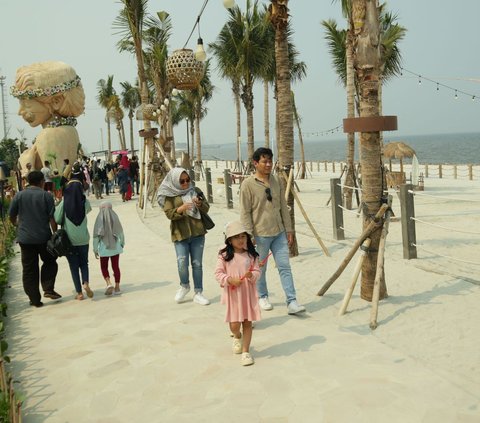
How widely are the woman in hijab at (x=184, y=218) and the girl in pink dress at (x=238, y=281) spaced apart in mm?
1541

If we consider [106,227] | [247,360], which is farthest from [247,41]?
[247,360]

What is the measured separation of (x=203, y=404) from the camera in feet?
12.0

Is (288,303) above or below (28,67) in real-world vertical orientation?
below

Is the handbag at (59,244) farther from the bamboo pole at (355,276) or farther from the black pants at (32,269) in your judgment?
the bamboo pole at (355,276)

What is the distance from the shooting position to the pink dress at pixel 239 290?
4.38m

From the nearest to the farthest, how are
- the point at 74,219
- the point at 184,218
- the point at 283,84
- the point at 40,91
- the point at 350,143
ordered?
the point at 184,218
the point at 74,219
the point at 283,84
the point at 350,143
the point at 40,91

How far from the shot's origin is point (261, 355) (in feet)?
14.7

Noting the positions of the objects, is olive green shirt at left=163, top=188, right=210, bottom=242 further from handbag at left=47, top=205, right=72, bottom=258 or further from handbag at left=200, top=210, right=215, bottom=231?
handbag at left=47, top=205, right=72, bottom=258

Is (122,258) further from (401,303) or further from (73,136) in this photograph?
(73,136)

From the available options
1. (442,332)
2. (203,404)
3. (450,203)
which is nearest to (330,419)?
(203,404)

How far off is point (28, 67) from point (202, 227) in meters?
15.3

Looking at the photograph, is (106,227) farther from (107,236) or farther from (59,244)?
(59,244)

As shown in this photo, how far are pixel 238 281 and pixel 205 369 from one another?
0.72 meters

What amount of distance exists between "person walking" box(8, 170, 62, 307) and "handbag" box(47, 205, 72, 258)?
0.15 metres
